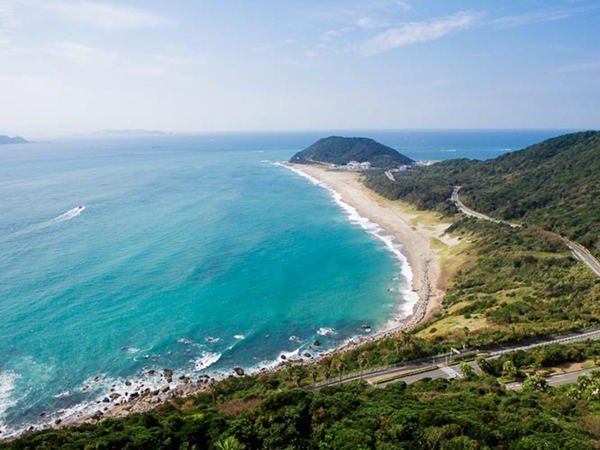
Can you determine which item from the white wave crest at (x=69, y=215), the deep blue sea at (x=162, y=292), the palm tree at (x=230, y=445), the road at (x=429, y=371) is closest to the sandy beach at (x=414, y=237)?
the deep blue sea at (x=162, y=292)

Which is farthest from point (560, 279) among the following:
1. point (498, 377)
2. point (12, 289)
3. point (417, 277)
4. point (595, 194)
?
point (12, 289)

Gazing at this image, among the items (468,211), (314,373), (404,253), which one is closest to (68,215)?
(404,253)

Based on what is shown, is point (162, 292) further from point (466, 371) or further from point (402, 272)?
point (466, 371)

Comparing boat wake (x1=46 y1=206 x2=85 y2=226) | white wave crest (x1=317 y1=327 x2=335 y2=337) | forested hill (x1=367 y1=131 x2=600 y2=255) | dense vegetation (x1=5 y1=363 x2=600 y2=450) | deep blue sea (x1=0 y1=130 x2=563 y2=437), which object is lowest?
white wave crest (x1=317 y1=327 x2=335 y2=337)

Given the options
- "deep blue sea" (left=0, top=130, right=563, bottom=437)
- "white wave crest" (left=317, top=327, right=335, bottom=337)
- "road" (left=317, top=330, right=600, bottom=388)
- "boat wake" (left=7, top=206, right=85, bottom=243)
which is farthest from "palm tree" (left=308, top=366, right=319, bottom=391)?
"boat wake" (left=7, top=206, right=85, bottom=243)

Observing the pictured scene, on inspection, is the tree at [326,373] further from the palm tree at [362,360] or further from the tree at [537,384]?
the tree at [537,384]

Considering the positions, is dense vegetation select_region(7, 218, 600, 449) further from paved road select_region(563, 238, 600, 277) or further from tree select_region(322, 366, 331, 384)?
paved road select_region(563, 238, 600, 277)
